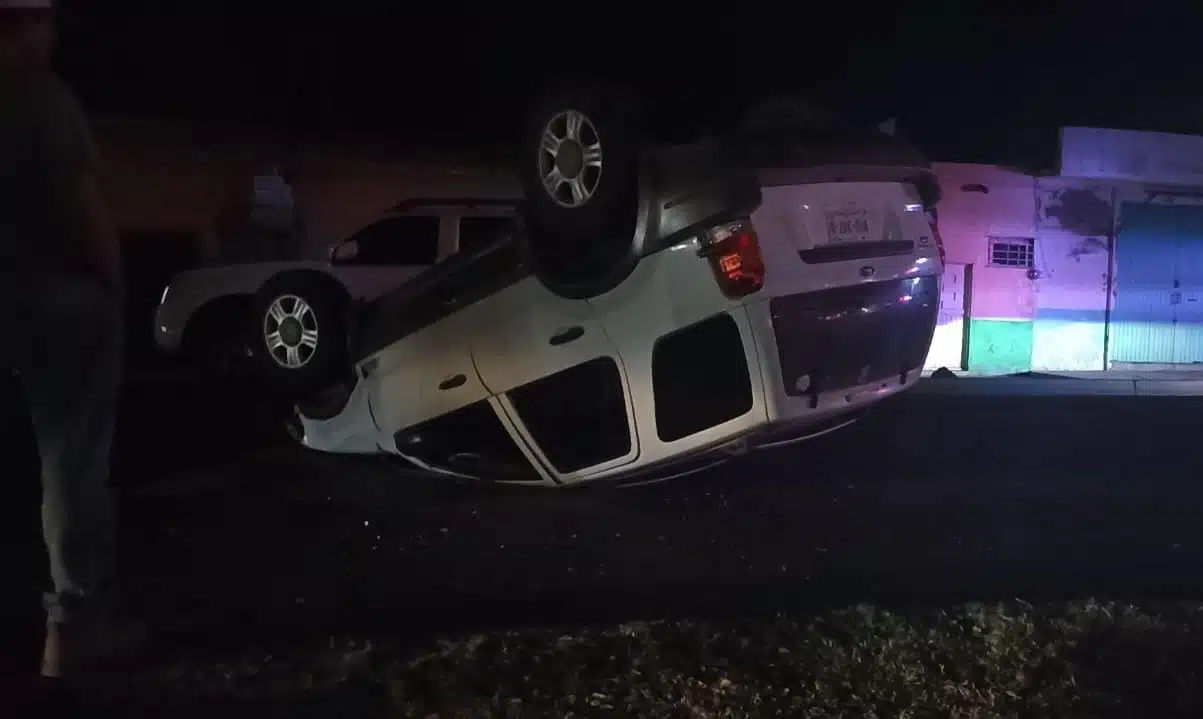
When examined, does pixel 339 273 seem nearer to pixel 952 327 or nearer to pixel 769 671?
pixel 769 671

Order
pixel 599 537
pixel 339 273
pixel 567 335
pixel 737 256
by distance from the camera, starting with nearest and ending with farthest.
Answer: pixel 737 256 < pixel 567 335 < pixel 599 537 < pixel 339 273

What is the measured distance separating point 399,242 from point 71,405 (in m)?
9.09

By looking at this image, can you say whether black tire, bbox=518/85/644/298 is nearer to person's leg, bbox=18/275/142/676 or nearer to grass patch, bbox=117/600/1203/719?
grass patch, bbox=117/600/1203/719

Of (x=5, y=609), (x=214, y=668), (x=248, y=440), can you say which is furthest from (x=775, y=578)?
(x=248, y=440)

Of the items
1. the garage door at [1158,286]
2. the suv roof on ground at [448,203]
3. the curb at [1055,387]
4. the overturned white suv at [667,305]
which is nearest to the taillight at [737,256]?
the overturned white suv at [667,305]

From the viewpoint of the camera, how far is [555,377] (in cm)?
527

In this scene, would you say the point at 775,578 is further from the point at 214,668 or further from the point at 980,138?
the point at 980,138

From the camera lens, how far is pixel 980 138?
1991cm

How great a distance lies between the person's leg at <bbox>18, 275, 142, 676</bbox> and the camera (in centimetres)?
299

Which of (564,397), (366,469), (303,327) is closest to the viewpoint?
(564,397)

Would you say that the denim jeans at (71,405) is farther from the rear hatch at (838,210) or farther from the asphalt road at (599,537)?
the rear hatch at (838,210)

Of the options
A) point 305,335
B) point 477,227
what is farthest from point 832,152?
point 477,227

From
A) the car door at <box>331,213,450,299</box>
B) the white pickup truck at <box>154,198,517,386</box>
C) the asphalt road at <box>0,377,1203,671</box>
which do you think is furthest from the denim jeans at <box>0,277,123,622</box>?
the car door at <box>331,213,450,299</box>

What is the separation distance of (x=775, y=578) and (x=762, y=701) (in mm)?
1699
